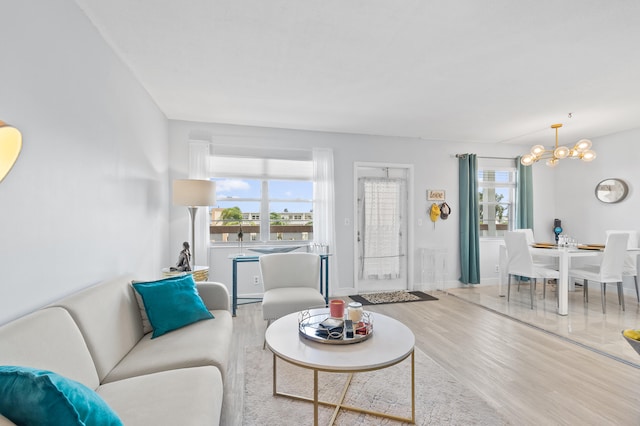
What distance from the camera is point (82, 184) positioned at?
2061 millimetres

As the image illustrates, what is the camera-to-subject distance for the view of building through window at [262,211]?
471cm

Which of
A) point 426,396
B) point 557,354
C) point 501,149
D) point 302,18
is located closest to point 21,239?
point 302,18

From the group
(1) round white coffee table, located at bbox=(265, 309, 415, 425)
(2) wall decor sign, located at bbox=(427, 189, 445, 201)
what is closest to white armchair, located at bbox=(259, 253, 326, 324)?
(1) round white coffee table, located at bbox=(265, 309, 415, 425)

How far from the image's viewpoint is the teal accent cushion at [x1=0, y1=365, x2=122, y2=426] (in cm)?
85

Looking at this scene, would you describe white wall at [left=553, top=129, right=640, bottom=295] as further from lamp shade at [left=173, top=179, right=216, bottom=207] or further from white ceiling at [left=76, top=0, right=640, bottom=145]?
lamp shade at [left=173, top=179, right=216, bottom=207]

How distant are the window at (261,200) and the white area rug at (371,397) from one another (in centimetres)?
238

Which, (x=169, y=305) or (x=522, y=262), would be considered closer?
(x=169, y=305)

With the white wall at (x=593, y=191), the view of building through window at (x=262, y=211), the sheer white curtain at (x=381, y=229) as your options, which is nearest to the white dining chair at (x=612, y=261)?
the white wall at (x=593, y=191)

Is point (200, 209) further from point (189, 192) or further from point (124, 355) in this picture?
point (124, 355)

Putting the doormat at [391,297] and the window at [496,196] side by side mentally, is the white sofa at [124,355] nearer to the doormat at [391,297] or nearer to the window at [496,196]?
the doormat at [391,297]

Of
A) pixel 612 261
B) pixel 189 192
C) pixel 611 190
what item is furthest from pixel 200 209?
pixel 611 190

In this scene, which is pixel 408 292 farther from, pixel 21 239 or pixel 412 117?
pixel 21 239

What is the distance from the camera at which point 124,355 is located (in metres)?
1.89

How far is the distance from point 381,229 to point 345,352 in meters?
3.66
